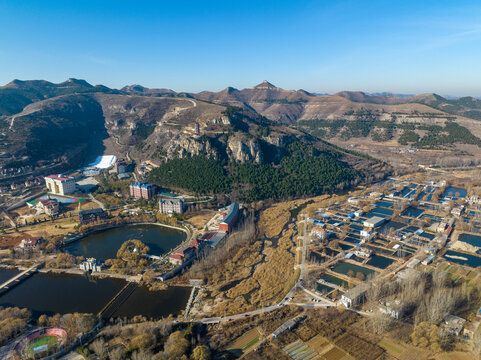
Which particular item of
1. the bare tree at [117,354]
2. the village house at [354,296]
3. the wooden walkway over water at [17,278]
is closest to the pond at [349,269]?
the village house at [354,296]

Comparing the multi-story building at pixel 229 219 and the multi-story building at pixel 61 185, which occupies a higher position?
the multi-story building at pixel 61 185

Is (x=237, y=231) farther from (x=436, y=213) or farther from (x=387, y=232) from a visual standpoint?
(x=436, y=213)

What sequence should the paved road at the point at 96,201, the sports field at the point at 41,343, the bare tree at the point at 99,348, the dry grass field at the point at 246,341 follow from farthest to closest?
the paved road at the point at 96,201 → the dry grass field at the point at 246,341 → the sports field at the point at 41,343 → the bare tree at the point at 99,348

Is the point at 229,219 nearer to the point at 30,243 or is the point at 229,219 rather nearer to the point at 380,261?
the point at 380,261

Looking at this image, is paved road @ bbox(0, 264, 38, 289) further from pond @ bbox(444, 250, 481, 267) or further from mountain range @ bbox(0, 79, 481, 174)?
pond @ bbox(444, 250, 481, 267)

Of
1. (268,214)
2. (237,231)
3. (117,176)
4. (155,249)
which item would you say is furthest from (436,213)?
(117,176)

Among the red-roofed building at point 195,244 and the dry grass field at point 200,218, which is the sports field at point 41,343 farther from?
the dry grass field at point 200,218
